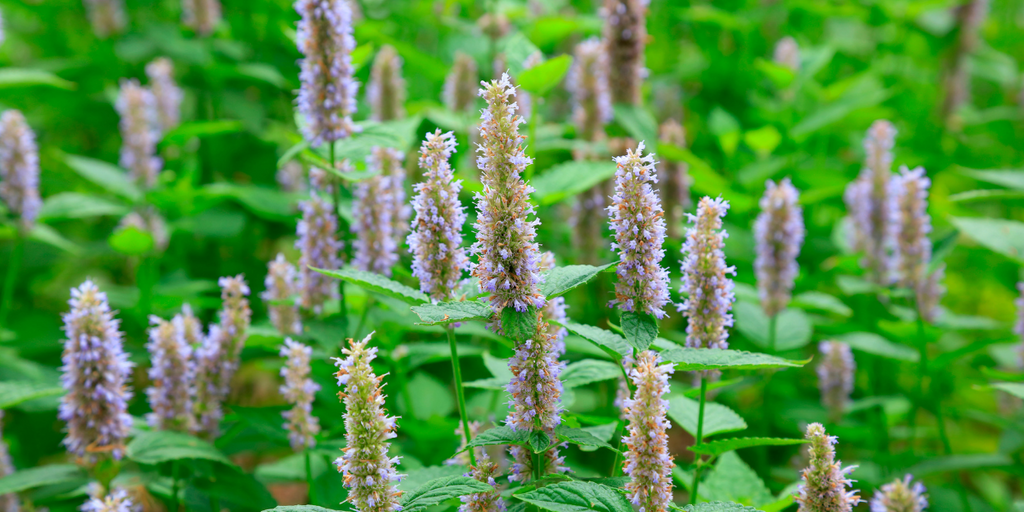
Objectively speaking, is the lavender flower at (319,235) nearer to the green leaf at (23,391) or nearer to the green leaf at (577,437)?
the green leaf at (23,391)

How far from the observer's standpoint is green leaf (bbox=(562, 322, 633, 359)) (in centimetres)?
210

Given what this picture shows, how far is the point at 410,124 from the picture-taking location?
365cm

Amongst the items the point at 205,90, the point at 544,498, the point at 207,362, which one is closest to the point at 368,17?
the point at 205,90

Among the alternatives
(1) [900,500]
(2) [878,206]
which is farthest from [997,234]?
(1) [900,500]

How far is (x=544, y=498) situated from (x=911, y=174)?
2.83 meters

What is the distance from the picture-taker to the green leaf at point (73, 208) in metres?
4.43

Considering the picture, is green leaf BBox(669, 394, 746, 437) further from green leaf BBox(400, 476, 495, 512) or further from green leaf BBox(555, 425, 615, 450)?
green leaf BBox(400, 476, 495, 512)

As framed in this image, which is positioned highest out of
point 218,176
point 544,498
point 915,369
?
point 218,176

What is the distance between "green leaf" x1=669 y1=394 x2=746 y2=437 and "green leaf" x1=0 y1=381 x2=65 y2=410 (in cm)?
232

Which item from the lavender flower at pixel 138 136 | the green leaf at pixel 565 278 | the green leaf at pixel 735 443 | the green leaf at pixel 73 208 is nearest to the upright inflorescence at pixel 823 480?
the green leaf at pixel 735 443

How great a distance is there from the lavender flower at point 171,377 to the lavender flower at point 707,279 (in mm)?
2010

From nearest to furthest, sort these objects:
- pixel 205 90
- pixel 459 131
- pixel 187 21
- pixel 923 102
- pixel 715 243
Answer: pixel 715 243
pixel 459 131
pixel 187 21
pixel 205 90
pixel 923 102

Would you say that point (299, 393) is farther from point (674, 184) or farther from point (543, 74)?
point (674, 184)

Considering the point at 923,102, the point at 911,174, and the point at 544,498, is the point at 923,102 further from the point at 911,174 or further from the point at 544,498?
the point at 544,498
